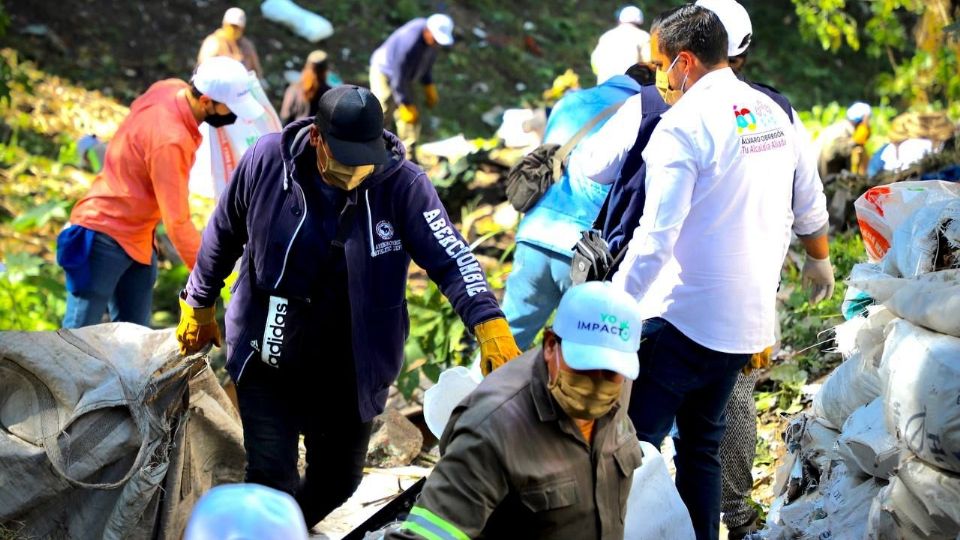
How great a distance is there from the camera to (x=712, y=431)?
405 centimetres

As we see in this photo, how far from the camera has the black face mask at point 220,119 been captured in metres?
5.27

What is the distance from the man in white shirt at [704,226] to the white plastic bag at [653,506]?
252 mm

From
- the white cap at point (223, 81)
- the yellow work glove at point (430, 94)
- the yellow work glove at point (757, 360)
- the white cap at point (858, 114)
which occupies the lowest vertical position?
the white cap at point (858, 114)

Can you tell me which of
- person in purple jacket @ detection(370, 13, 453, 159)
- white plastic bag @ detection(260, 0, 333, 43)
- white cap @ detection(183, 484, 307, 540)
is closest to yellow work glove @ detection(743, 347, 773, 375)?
white cap @ detection(183, 484, 307, 540)

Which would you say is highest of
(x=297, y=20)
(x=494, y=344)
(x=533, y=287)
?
(x=494, y=344)

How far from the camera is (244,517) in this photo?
2.16 meters

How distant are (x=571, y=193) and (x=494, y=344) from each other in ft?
4.53

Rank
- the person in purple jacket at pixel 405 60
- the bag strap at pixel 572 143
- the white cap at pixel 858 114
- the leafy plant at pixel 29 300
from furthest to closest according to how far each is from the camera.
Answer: the person in purple jacket at pixel 405 60 < the white cap at pixel 858 114 < the leafy plant at pixel 29 300 < the bag strap at pixel 572 143

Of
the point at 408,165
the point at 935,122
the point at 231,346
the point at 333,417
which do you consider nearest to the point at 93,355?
the point at 231,346

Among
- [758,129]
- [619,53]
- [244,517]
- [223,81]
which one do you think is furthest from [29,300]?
[244,517]

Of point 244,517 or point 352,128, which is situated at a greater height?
point 352,128

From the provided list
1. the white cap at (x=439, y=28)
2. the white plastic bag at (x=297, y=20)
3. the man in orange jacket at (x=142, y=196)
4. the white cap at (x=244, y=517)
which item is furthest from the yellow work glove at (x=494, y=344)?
the white plastic bag at (x=297, y=20)

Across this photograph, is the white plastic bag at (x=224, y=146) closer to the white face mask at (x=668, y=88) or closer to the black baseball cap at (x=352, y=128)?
the black baseball cap at (x=352, y=128)

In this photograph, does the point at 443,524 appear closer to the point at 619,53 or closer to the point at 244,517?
the point at 244,517
